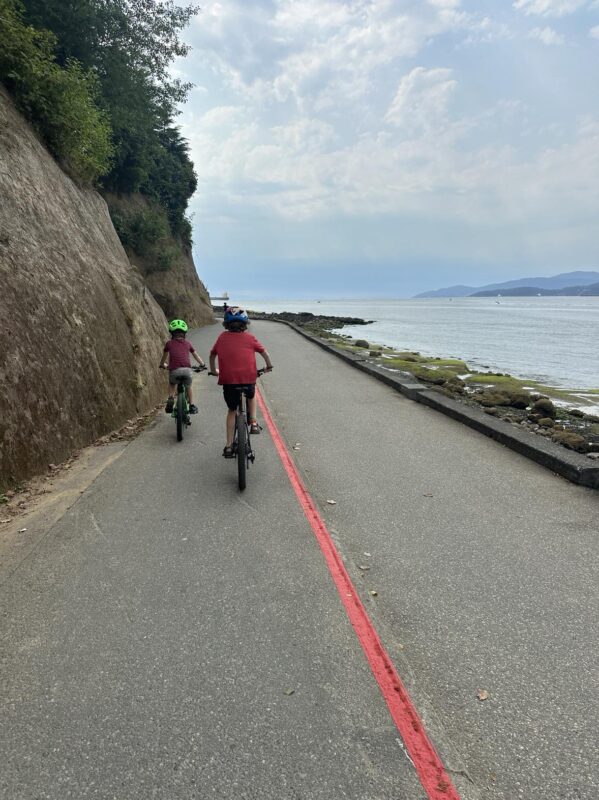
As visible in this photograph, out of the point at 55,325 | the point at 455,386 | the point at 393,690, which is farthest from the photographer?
the point at 455,386

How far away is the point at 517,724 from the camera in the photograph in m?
2.42

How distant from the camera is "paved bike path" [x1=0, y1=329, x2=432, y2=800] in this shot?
2.12m

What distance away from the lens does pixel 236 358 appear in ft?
19.9

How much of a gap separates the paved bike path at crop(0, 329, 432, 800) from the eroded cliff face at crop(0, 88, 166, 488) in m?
1.79

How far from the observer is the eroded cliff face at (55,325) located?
571 cm

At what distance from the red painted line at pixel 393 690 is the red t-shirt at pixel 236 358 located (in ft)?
7.44

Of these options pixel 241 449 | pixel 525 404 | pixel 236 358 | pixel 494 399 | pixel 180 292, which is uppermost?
pixel 180 292

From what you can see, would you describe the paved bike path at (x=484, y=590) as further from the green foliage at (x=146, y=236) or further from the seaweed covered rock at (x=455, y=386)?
the green foliage at (x=146, y=236)

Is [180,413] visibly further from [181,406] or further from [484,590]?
[484,590]

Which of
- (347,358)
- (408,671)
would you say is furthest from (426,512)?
(347,358)

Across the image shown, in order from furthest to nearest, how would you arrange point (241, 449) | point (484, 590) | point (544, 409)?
point (544, 409), point (241, 449), point (484, 590)

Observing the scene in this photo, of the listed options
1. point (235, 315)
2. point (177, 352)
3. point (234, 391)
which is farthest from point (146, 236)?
point (234, 391)

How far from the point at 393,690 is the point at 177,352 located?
638 cm

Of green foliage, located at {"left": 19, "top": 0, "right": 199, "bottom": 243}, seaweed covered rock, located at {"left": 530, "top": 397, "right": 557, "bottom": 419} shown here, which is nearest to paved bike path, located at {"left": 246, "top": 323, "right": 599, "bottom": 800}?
seaweed covered rock, located at {"left": 530, "top": 397, "right": 557, "bottom": 419}
